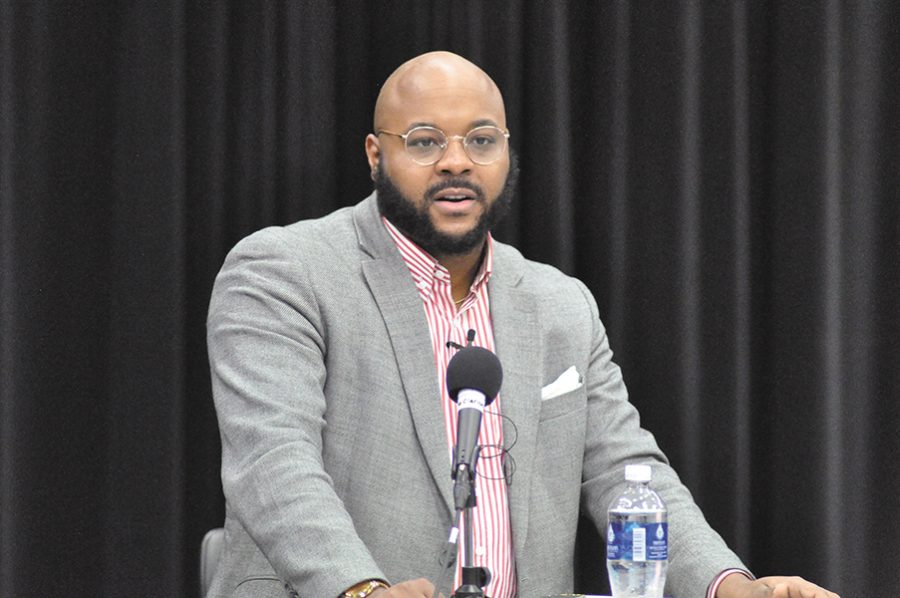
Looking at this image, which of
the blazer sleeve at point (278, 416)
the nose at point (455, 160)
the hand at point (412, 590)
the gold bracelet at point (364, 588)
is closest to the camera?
the hand at point (412, 590)

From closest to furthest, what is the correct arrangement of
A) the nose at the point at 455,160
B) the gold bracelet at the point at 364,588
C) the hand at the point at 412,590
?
the hand at the point at 412,590 < the gold bracelet at the point at 364,588 < the nose at the point at 455,160

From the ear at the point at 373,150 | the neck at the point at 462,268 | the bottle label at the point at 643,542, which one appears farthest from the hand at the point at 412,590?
the ear at the point at 373,150

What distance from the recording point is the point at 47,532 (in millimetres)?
3416

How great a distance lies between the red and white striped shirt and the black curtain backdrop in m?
0.60

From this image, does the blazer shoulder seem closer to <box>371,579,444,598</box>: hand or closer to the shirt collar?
the shirt collar

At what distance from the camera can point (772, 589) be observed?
251cm

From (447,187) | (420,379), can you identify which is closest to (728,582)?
(420,379)

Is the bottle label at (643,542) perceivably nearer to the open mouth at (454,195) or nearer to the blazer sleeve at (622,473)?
the blazer sleeve at (622,473)

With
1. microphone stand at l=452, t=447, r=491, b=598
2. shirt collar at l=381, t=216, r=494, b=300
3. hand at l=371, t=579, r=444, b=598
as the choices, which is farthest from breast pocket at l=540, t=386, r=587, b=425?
microphone stand at l=452, t=447, r=491, b=598

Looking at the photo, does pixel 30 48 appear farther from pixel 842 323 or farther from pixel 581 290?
pixel 842 323

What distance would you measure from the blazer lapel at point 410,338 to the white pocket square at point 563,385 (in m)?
0.34

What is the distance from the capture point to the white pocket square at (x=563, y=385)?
3.13 meters

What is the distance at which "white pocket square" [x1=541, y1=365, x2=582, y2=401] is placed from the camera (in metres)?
3.13

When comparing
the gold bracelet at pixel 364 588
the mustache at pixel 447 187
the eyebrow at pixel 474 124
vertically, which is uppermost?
the eyebrow at pixel 474 124
